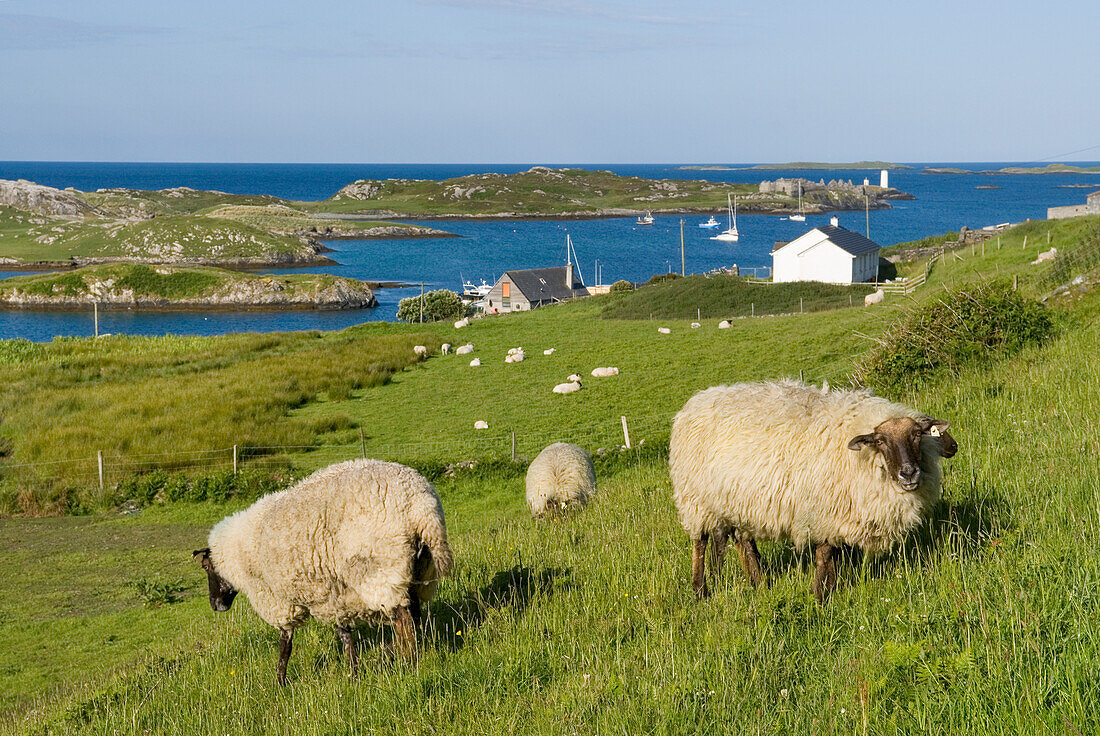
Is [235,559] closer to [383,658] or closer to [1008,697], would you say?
[383,658]

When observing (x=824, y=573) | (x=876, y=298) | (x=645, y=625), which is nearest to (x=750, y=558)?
(x=824, y=573)

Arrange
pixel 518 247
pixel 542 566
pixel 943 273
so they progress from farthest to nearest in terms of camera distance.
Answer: pixel 518 247, pixel 943 273, pixel 542 566

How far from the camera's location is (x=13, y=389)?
37125mm

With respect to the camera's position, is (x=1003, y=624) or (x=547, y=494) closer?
(x=1003, y=624)

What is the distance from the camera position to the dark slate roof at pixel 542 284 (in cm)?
8650

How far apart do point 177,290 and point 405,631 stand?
4294 inches

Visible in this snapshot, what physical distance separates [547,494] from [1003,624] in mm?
12455

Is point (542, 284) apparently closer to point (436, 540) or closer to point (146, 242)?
point (146, 242)

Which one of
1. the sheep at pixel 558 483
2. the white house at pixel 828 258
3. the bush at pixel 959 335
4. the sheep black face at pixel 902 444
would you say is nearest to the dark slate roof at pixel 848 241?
the white house at pixel 828 258

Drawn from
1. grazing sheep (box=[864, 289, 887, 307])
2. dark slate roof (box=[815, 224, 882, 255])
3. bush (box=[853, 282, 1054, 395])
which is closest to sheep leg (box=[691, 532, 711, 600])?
bush (box=[853, 282, 1054, 395])

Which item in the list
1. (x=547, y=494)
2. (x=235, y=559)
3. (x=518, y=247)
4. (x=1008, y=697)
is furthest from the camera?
(x=518, y=247)

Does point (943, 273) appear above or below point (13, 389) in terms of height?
above

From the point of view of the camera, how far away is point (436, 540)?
8.91 m

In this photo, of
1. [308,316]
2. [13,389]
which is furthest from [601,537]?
[308,316]
